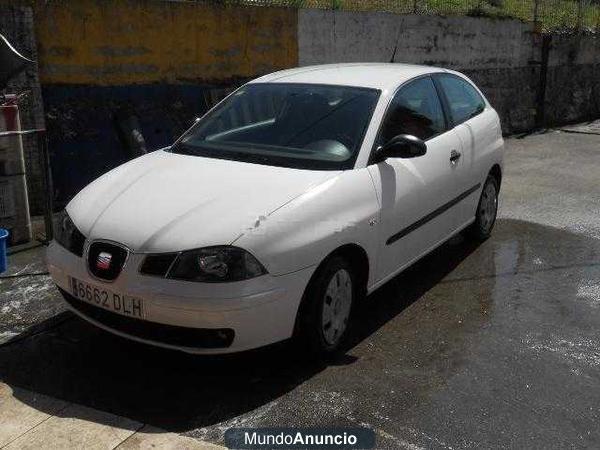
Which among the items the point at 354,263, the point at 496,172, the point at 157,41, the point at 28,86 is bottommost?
the point at 354,263

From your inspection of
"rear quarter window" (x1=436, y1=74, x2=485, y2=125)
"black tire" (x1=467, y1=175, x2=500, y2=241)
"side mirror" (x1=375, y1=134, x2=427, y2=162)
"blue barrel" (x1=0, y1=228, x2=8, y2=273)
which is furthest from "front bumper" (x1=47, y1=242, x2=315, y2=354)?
"black tire" (x1=467, y1=175, x2=500, y2=241)

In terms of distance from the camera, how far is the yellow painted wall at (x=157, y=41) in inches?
268

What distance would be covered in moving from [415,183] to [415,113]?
2.06 ft

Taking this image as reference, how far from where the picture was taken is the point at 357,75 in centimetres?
488

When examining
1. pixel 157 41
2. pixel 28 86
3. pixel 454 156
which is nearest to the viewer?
pixel 454 156

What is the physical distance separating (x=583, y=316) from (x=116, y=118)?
5.11 metres

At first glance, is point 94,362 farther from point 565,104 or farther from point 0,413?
point 565,104

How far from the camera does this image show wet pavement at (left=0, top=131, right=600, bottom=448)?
3262 millimetres

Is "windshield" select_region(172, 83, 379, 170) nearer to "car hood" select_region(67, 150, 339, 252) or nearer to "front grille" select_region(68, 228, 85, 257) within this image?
"car hood" select_region(67, 150, 339, 252)

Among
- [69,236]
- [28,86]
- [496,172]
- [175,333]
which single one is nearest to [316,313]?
[175,333]

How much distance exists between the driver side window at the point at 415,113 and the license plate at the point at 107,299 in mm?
1828

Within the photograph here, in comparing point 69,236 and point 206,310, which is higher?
point 69,236

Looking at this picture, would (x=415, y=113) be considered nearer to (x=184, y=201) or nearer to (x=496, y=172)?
(x=496, y=172)

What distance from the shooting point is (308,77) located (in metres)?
4.93
